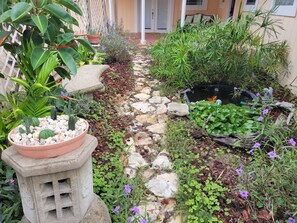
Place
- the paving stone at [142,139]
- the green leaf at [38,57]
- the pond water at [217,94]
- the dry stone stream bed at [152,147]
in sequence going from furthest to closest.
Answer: the pond water at [217,94] < the paving stone at [142,139] < the dry stone stream bed at [152,147] < the green leaf at [38,57]

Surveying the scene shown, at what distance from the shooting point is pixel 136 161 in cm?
222

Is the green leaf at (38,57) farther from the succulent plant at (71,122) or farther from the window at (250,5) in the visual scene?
the window at (250,5)

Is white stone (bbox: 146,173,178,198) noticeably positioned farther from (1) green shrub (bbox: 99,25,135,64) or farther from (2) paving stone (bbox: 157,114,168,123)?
(1) green shrub (bbox: 99,25,135,64)

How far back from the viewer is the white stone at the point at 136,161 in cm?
217

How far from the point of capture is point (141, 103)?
11.3 feet

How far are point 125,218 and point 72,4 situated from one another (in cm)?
159

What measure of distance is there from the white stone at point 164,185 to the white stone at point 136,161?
229mm

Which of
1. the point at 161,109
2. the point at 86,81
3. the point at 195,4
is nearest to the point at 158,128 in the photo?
the point at 161,109

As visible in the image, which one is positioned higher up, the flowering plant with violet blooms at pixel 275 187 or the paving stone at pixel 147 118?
the flowering plant with violet blooms at pixel 275 187

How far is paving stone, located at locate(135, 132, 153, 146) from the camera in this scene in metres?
2.53

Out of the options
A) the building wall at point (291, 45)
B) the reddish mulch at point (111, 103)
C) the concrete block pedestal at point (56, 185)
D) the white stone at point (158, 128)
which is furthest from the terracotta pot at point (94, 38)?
the concrete block pedestal at point (56, 185)

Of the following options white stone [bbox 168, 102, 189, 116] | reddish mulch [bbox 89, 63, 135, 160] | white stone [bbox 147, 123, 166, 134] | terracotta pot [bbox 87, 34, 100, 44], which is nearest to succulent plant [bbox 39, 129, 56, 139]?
reddish mulch [bbox 89, 63, 135, 160]

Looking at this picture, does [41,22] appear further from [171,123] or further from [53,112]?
[171,123]

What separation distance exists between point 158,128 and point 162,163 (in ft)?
2.25
